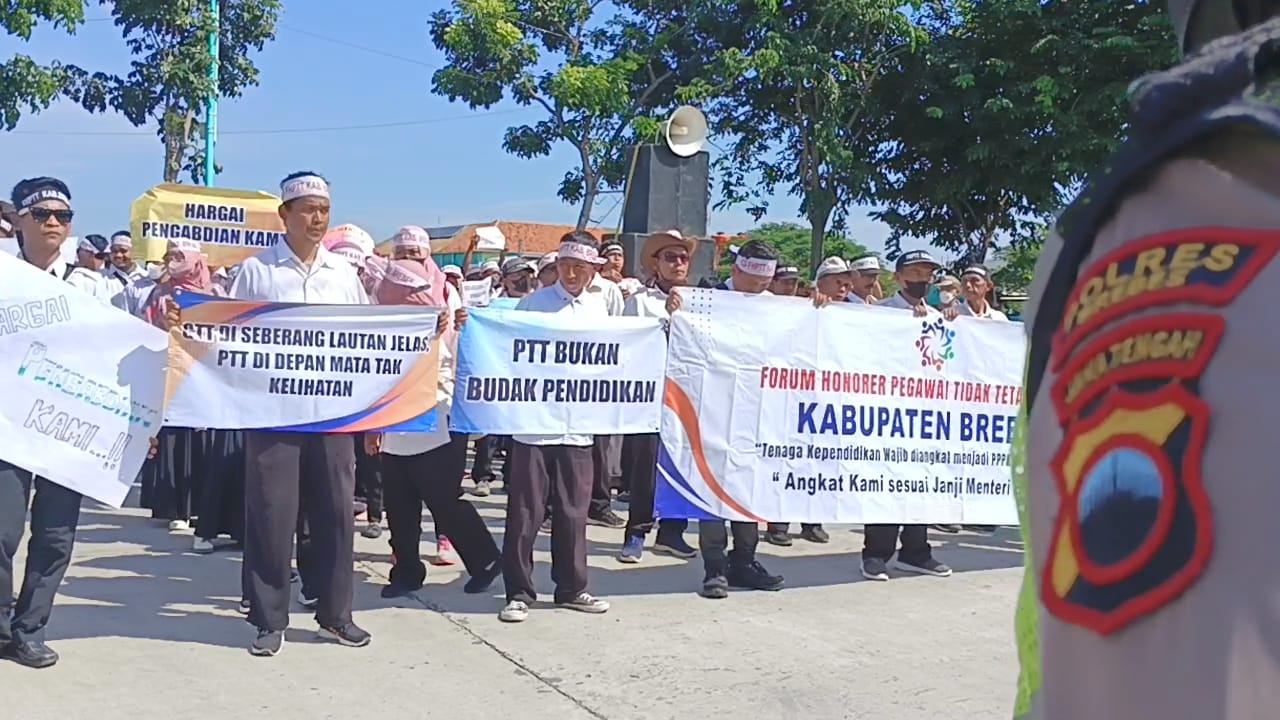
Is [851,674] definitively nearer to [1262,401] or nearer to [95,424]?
[95,424]

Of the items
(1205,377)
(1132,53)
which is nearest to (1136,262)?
(1205,377)

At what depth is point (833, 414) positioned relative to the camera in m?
6.50

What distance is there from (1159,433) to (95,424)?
5000 mm

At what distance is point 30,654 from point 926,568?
4.81 metres

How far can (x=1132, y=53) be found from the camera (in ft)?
60.2

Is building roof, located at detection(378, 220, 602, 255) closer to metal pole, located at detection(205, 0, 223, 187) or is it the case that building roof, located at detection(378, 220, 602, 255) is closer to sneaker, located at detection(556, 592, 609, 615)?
metal pole, located at detection(205, 0, 223, 187)

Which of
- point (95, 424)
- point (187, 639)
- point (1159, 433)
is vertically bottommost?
point (187, 639)

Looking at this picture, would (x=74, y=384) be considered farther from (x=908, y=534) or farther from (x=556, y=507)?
(x=908, y=534)

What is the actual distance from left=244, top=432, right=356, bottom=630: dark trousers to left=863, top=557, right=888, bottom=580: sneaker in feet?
10.2

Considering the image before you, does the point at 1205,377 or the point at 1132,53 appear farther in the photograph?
the point at 1132,53

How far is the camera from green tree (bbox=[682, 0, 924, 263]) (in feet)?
65.5

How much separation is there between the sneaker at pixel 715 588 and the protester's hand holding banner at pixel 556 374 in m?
0.86

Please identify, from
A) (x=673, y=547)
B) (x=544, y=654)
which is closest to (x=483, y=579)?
(x=544, y=654)

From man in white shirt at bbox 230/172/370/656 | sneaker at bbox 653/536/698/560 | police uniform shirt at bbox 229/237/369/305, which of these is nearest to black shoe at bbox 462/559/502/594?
man in white shirt at bbox 230/172/370/656
